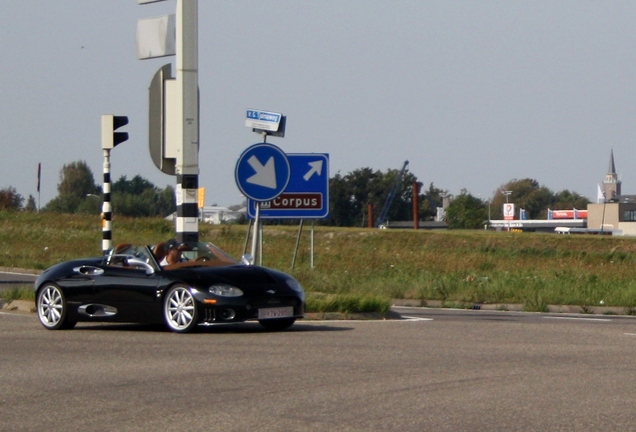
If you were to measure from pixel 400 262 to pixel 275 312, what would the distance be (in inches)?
785

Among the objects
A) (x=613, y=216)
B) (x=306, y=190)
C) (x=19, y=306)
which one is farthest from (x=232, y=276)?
(x=613, y=216)

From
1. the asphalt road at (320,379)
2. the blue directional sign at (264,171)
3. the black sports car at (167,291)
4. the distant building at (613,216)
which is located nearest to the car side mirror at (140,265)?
the black sports car at (167,291)

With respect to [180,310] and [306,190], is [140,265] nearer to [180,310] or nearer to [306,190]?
[180,310]

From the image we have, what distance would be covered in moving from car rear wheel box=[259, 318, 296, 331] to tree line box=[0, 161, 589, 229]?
79.0m

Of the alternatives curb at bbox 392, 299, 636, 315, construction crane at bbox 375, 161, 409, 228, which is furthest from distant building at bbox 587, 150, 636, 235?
curb at bbox 392, 299, 636, 315

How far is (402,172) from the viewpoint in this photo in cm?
12562

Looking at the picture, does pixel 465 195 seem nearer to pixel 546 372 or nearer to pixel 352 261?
pixel 352 261

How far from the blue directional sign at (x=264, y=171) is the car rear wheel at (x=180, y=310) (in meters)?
3.84

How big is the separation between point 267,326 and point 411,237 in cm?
4607

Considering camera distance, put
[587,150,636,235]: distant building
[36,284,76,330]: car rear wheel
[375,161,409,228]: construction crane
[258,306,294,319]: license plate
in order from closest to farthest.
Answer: [258,306,294,319]: license plate < [36,284,76,330]: car rear wheel < [375,161,409,228]: construction crane < [587,150,636,235]: distant building

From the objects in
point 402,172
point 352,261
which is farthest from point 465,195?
point 352,261

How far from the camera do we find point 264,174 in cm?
1662

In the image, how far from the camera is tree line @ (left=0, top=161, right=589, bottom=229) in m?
112

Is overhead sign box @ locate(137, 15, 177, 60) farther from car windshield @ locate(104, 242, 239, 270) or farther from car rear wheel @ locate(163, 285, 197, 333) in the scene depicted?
car rear wheel @ locate(163, 285, 197, 333)
